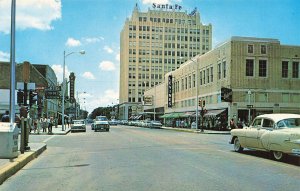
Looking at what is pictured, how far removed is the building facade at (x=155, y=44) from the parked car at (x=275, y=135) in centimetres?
13933

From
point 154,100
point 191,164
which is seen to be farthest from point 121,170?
point 154,100

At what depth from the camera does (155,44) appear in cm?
15812

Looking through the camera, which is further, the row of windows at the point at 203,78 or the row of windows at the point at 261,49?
the row of windows at the point at 203,78

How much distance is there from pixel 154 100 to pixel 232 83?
5871cm

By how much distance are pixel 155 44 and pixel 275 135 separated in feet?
472

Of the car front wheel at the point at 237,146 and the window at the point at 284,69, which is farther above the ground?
the window at the point at 284,69

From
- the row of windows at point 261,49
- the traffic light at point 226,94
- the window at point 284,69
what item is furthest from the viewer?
the window at point 284,69

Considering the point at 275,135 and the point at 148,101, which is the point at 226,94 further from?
the point at 148,101

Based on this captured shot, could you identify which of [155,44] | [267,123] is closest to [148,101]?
[155,44]

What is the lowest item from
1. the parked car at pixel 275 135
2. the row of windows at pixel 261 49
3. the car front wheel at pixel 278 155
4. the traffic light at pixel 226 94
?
the car front wheel at pixel 278 155

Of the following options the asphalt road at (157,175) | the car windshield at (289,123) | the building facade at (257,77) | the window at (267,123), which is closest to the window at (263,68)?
the building facade at (257,77)

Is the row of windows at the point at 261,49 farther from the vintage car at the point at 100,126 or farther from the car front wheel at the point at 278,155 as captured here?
the car front wheel at the point at 278,155

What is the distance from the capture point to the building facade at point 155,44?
15688 centimetres

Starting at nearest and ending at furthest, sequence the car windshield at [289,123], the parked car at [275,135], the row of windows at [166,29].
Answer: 1. the parked car at [275,135]
2. the car windshield at [289,123]
3. the row of windows at [166,29]
